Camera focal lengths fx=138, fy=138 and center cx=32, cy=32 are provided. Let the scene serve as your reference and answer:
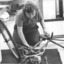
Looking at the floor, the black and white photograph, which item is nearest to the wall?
the black and white photograph

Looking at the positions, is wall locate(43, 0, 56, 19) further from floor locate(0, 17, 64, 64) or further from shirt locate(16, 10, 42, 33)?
shirt locate(16, 10, 42, 33)

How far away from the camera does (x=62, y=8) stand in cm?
272

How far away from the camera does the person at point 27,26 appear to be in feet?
5.79

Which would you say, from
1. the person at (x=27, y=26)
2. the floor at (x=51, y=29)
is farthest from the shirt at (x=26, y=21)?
the floor at (x=51, y=29)

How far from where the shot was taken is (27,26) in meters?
2.06

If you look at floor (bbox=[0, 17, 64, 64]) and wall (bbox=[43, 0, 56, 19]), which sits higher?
wall (bbox=[43, 0, 56, 19])

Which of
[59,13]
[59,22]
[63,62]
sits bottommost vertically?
[63,62]

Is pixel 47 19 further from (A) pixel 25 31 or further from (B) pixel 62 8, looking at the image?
(A) pixel 25 31

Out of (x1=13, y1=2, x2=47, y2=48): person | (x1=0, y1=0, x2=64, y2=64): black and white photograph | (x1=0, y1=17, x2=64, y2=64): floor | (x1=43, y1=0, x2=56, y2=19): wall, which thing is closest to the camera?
(x1=0, y1=0, x2=64, y2=64): black and white photograph

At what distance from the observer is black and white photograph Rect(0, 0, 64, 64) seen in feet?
5.45

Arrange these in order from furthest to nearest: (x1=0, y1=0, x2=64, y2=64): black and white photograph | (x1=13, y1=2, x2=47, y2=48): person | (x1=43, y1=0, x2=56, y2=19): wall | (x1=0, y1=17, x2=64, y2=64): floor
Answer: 1. (x1=43, y1=0, x2=56, y2=19): wall
2. (x1=0, y1=17, x2=64, y2=64): floor
3. (x1=13, y1=2, x2=47, y2=48): person
4. (x1=0, y1=0, x2=64, y2=64): black and white photograph

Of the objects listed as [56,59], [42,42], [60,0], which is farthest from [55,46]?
[60,0]

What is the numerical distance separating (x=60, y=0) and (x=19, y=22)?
4.45 ft

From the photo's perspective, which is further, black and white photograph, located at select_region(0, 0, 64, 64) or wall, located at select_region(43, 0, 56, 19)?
wall, located at select_region(43, 0, 56, 19)
